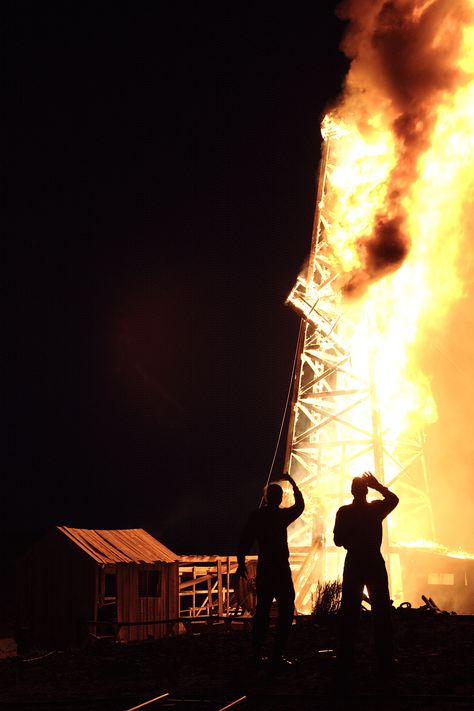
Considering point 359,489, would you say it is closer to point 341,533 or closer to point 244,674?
point 341,533

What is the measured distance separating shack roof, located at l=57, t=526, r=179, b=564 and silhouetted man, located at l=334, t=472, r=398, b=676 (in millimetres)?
17560

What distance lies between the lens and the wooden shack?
942 inches

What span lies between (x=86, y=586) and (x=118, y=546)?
2370 millimetres

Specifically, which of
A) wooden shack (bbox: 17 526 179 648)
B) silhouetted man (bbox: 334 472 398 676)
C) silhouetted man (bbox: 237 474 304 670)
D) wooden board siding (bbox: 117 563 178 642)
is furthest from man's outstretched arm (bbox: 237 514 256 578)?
wooden shack (bbox: 17 526 179 648)

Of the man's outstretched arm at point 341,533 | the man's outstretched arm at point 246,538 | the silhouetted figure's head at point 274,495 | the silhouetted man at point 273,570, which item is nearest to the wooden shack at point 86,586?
the man's outstretched arm at point 246,538

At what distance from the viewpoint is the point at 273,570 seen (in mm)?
8562

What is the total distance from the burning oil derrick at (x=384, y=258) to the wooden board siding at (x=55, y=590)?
7.18 metres

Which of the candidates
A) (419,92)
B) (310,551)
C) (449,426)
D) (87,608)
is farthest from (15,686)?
(449,426)

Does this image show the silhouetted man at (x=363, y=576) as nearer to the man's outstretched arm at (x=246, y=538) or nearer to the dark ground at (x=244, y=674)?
the dark ground at (x=244, y=674)

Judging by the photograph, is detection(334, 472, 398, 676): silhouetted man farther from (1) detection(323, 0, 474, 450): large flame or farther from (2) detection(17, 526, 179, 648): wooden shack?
(2) detection(17, 526, 179, 648): wooden shack

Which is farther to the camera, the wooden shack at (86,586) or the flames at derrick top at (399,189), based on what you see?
the wooden shack at (86,586)

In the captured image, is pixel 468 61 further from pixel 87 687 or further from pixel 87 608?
pixel 87 608

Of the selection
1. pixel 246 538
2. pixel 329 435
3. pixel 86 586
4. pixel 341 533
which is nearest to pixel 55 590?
pixel 86 586

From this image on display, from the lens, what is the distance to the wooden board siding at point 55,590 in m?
24.0
